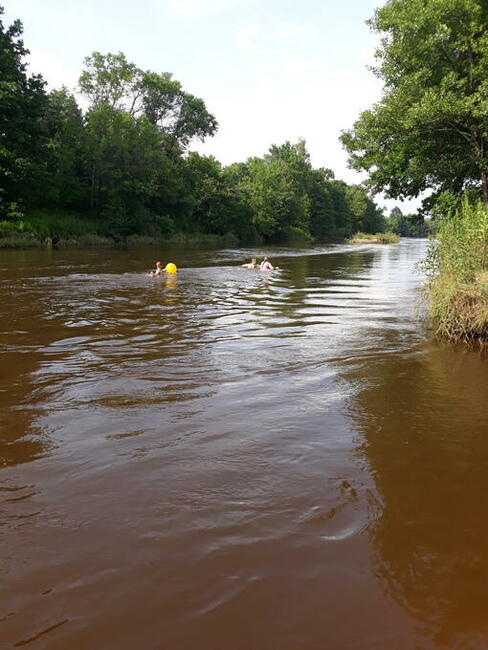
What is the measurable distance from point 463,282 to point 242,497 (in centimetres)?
789

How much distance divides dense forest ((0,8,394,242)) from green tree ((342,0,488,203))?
5.65m

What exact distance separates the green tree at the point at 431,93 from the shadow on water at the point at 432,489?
12.3 metres

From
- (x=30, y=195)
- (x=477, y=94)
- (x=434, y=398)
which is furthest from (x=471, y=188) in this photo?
(x=30, y=195)

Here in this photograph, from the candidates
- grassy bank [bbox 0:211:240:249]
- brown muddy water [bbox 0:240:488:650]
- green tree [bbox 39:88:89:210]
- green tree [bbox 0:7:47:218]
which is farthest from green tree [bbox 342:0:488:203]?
green tree [bbox 39:88:89:210]

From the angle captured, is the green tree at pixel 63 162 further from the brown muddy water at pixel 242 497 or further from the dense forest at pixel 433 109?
the brown muddy water at pixel 242 497

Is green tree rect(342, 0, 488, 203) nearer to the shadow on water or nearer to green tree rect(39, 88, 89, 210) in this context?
the shadow on water

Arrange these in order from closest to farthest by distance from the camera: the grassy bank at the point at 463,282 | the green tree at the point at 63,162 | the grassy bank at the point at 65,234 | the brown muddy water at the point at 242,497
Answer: the brown muddy water at the point at 242,497 → the grassy bank at the point at 463,282 → the grassy bank at the point at 65,234 → the green tree at the point at 63,162

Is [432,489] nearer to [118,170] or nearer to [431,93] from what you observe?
[431,93]

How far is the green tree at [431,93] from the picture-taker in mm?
15977

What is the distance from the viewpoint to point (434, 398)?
20.9 feet

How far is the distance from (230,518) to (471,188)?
22.0m

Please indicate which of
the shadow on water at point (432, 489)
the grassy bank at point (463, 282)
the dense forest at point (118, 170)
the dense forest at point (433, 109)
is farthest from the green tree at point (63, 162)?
the shadow on water at point (432, 489)

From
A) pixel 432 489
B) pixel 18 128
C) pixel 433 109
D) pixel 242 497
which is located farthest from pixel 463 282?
pixel 18 128

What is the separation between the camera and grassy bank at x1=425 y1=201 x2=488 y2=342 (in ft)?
31.1
